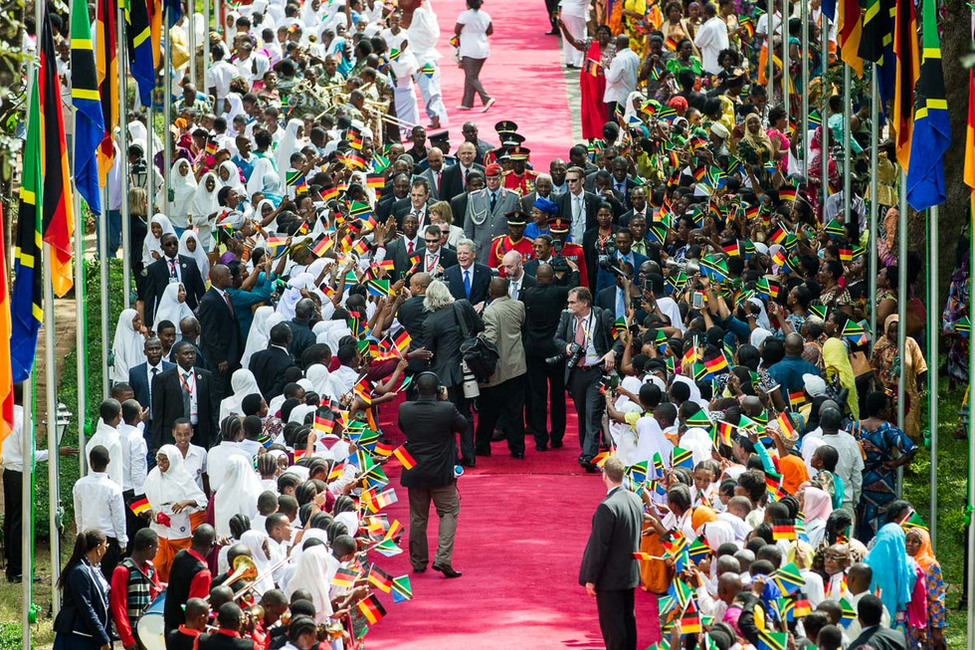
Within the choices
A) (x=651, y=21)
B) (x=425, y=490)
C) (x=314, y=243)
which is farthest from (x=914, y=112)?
(x=651, y=21)

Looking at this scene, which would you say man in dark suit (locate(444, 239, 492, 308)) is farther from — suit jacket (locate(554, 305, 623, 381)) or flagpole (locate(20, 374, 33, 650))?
flagpole (locate(20, 374, 33, 650))

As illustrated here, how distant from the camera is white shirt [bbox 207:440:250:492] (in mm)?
13656

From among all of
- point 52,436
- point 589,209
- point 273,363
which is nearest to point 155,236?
point 273,363

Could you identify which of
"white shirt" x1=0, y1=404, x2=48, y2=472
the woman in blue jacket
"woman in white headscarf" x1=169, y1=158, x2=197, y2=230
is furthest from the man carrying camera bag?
"woman in white headscarf" x1=169, y1=158, x2=197, y2=230

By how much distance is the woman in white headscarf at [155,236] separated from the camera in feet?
61.0

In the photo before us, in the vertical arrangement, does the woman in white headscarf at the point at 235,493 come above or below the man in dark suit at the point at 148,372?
below

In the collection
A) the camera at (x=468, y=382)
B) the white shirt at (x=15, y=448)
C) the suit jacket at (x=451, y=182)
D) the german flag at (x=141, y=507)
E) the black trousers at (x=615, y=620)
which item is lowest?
the black trousers at (x=615, y=620)

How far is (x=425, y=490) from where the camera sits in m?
14.5

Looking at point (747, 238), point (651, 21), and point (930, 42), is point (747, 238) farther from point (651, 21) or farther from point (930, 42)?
point (651, 21)

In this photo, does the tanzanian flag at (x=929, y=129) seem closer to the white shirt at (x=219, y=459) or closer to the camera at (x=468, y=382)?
the camera at (x=468, y=382)

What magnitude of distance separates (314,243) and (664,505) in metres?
5.65

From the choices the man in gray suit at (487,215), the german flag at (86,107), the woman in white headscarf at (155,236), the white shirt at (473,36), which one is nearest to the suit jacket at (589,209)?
the man in gray suit at (487,215)

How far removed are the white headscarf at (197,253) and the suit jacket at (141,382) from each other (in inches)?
126

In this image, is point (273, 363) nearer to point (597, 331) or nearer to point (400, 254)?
point (400, 254)
